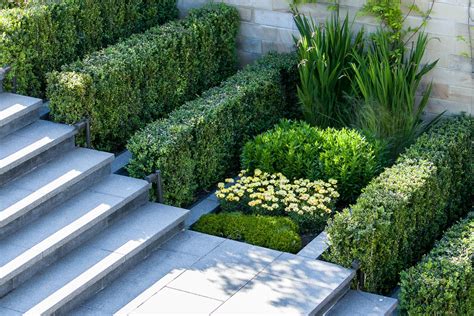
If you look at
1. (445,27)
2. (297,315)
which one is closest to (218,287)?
(297,315)

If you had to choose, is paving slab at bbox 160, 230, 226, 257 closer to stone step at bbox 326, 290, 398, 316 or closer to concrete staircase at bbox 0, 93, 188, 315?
concrete staircase at bbox 0, 93, 188, 315

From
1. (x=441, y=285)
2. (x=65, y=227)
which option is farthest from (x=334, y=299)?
(x=65, y=227)

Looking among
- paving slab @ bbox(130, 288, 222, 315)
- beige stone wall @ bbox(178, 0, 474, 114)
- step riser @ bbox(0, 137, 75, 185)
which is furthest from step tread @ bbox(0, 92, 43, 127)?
beige stone wall @ bbox(178, 0, 474, 114)

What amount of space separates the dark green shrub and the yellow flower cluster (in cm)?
13

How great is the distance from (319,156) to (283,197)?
1.91 ft

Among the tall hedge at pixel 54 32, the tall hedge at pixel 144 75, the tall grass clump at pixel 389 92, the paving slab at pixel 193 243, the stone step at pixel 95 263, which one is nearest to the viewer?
the stone step at pixel 95 263

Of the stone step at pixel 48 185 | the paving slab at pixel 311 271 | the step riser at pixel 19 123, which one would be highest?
the step riser at pixel 19 123

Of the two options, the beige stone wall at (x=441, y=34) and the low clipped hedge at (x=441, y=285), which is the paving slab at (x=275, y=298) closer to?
the low clipped hedge at (x=441, y=285)

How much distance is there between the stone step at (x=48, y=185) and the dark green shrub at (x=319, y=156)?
5.05ft

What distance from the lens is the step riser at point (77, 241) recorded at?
861 cm

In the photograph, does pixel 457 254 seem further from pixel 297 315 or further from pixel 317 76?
pixel 317 76

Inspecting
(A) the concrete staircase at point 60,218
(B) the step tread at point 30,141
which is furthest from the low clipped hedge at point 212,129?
(B) the step tread at point 30,141

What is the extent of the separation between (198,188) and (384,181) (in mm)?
2048

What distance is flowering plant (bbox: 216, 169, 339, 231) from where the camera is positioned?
32.8 ft
